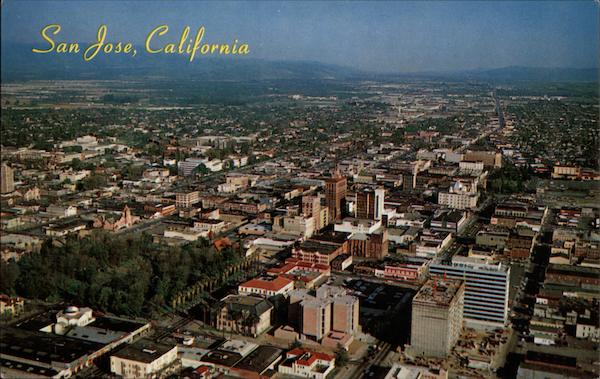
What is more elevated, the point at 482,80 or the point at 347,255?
the point at 482,80

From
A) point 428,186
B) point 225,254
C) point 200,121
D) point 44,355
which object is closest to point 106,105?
point 200,121

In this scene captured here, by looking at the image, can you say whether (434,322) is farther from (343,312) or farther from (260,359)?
(260,359)

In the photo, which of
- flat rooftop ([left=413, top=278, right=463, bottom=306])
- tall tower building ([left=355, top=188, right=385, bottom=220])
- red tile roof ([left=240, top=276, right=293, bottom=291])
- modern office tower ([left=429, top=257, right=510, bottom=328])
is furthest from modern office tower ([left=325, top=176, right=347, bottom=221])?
flat rooftop ([left=413, top=278, right=463, bottom=306])

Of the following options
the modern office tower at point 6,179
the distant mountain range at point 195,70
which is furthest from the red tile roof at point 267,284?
the modern office tower at point 6,179

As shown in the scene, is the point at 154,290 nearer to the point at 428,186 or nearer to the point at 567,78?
the point at 428,186

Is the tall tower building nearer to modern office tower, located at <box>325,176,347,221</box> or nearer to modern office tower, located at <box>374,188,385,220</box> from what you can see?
modern office tower, located at <box>374,188,385,220</box>

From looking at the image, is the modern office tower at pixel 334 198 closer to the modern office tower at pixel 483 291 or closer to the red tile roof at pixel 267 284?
the red tile roof at pixel 267 284

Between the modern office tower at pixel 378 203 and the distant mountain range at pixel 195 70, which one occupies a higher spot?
the distant mountain range at pixel 195 70

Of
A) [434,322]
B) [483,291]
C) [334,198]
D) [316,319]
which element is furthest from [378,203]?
[434,322]
